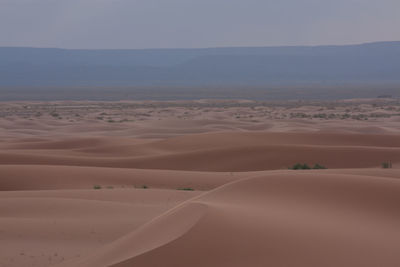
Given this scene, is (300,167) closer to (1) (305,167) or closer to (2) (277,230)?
(1) (305,167)

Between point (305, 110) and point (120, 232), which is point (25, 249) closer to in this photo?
point (120, 232)

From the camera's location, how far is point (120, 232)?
1094 cm

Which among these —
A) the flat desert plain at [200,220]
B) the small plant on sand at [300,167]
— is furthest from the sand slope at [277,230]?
the small plant on sand at [300,167]

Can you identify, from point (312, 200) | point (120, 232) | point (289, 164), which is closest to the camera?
point (312, 200)

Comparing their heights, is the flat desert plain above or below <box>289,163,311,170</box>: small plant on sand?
above

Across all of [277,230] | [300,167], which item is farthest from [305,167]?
[277,230]

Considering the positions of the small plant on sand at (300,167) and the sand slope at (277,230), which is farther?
the small plant on sand at (300,167)

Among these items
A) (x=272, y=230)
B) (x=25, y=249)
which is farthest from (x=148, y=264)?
(x=25, y=249)

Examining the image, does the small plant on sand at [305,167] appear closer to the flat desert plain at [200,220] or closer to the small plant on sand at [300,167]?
the small plant on sand at [300,167]

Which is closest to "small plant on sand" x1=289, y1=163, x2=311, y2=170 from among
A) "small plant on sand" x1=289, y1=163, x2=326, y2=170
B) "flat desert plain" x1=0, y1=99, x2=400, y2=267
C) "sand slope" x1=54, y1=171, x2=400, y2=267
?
"small plant on sand" x1=289, y1=163, x2=326, y2=170

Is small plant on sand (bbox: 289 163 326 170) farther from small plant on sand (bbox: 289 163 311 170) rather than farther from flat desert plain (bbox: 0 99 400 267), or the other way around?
flat desert plain (bbox: 0 99 400 267)

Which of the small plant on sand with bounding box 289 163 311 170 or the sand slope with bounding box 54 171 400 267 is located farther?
the small plant on sand with bounding box 289 163 311 170

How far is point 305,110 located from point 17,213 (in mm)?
56383

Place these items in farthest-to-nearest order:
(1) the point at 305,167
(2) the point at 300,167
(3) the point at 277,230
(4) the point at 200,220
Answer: (2) the point at 300,167 → (1) the point at 305,167 → (4) the point at 200,220 → (3) the point at 277,230
